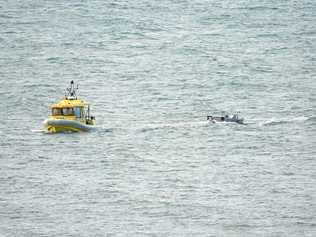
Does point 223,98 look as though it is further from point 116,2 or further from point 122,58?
point 116,2

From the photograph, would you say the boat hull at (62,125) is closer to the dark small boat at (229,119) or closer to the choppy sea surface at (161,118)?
the choppy sea surface at (161,118)

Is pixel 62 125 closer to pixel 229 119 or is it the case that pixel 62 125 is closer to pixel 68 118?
pixel 68 118

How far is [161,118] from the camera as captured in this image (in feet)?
321

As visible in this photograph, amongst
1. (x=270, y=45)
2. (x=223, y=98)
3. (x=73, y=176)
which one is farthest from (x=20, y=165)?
(x=270, y=45)

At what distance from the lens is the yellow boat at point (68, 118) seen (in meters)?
90.6

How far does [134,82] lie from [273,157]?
34.5 metres

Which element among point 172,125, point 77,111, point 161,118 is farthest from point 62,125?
point 161,118

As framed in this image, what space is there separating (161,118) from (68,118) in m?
8.63

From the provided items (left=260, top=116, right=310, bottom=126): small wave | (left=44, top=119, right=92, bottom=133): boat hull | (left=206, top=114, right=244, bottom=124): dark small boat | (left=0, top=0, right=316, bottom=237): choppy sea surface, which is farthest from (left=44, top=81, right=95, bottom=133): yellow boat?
(left=260, top=116, right=310, bottom=126): small wave

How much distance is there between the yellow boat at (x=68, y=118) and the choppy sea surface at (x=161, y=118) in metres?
0.84

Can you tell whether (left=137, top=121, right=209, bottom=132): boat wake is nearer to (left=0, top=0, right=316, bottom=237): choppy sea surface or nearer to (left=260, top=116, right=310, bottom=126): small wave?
(left=0, top=0, right=316, bottom=237): choppy sea surface

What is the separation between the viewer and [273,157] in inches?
3260

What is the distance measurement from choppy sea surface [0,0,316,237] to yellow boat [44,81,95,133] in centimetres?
84

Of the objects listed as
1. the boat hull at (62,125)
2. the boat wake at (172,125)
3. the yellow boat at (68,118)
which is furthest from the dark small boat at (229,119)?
the boat hull at (62,125)
